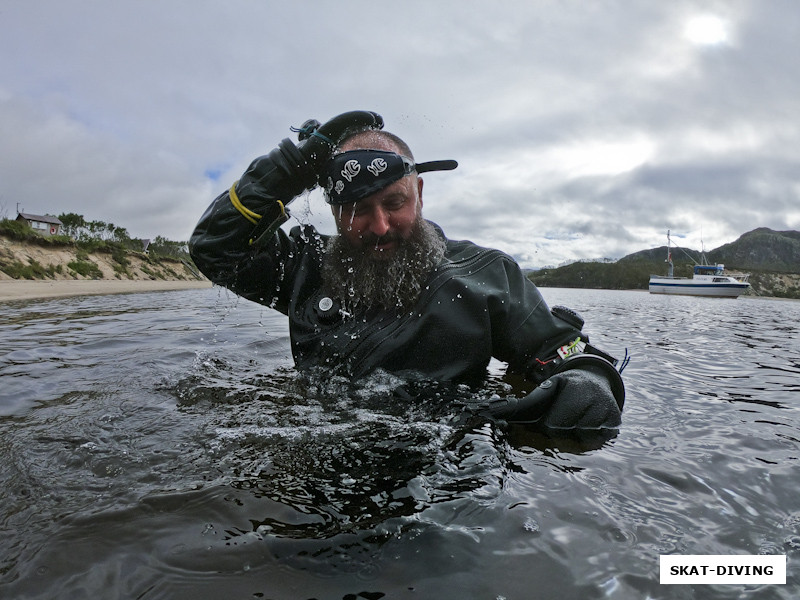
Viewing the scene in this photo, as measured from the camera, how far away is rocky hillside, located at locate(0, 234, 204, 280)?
25797 mm

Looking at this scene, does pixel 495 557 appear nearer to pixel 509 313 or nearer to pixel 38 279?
pixel 509 313

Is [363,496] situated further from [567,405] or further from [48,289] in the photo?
[48,289]

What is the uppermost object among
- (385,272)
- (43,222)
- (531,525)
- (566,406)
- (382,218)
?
(43,222)

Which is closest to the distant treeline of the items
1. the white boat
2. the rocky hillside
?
the rocky hillside

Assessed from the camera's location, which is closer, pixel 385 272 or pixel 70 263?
pixel 385 272

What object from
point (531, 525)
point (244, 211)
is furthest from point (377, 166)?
point (531, 525)

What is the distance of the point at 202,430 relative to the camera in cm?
252

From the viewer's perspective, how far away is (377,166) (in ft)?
10.2

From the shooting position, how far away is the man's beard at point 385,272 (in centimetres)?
320

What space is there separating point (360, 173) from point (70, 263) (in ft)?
119

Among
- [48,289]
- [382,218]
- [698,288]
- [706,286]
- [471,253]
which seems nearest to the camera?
[382,218]

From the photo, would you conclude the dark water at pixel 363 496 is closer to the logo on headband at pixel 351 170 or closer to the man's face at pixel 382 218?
→ the man's face at pixel 382 218

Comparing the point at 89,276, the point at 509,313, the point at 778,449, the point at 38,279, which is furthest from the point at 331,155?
the point at 89,276

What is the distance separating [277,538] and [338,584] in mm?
296
